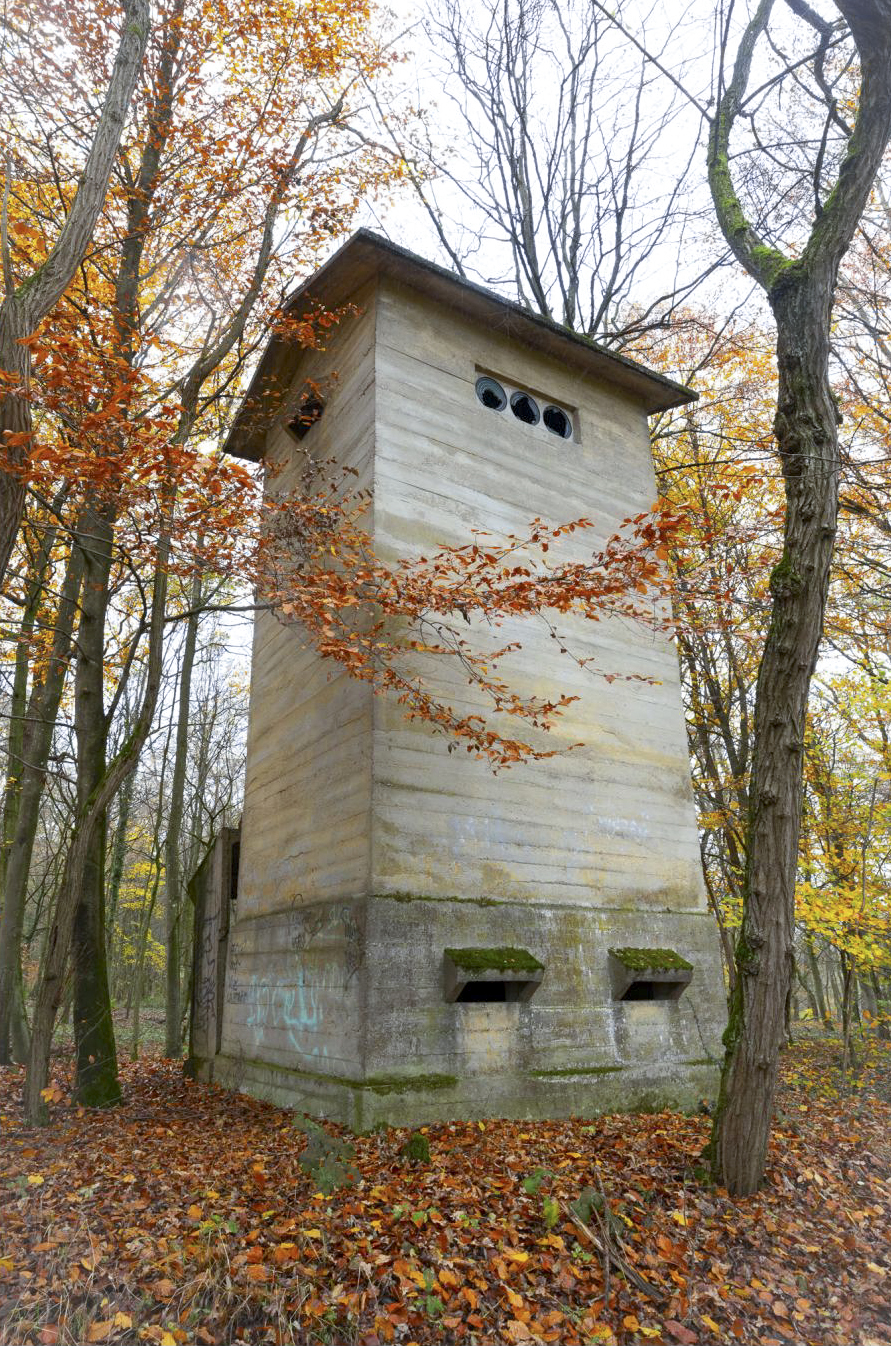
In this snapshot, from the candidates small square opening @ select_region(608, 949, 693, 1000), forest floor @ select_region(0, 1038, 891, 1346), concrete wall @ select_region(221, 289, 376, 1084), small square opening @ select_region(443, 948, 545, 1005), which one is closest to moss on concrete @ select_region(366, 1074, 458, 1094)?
concrete wall @ select_region(221, 289, 376, 1084)

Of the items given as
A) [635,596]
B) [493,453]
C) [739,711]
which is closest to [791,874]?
[635,596]

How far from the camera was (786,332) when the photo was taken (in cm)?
657

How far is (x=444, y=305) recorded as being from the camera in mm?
9812

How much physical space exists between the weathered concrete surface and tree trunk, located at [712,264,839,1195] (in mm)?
2523

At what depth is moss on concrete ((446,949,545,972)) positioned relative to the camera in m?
7.15

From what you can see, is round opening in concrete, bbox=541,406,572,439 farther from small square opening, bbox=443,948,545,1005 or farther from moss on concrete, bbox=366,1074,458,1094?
moss on concrete, bbox=366,1074,458,1094

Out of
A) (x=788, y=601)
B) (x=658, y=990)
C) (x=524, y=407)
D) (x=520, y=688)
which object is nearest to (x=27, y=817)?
(x=520, y=688)

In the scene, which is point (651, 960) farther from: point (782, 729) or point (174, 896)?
point (174, 896)

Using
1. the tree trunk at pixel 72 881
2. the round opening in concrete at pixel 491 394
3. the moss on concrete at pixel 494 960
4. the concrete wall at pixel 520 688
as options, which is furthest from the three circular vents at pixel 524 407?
the moss on concrete at pixel 494 960

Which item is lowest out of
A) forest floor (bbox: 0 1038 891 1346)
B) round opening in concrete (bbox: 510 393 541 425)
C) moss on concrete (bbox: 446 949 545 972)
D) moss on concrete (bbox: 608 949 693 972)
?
forest floor (bbox: 0 1038 891 1346)

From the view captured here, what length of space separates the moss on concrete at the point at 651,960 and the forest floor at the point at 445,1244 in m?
1.82

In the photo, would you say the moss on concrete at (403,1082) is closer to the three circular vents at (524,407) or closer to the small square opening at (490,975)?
the small square opening at (490,975)

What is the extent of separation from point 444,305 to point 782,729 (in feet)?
22.6

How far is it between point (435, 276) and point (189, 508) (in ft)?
14.5
